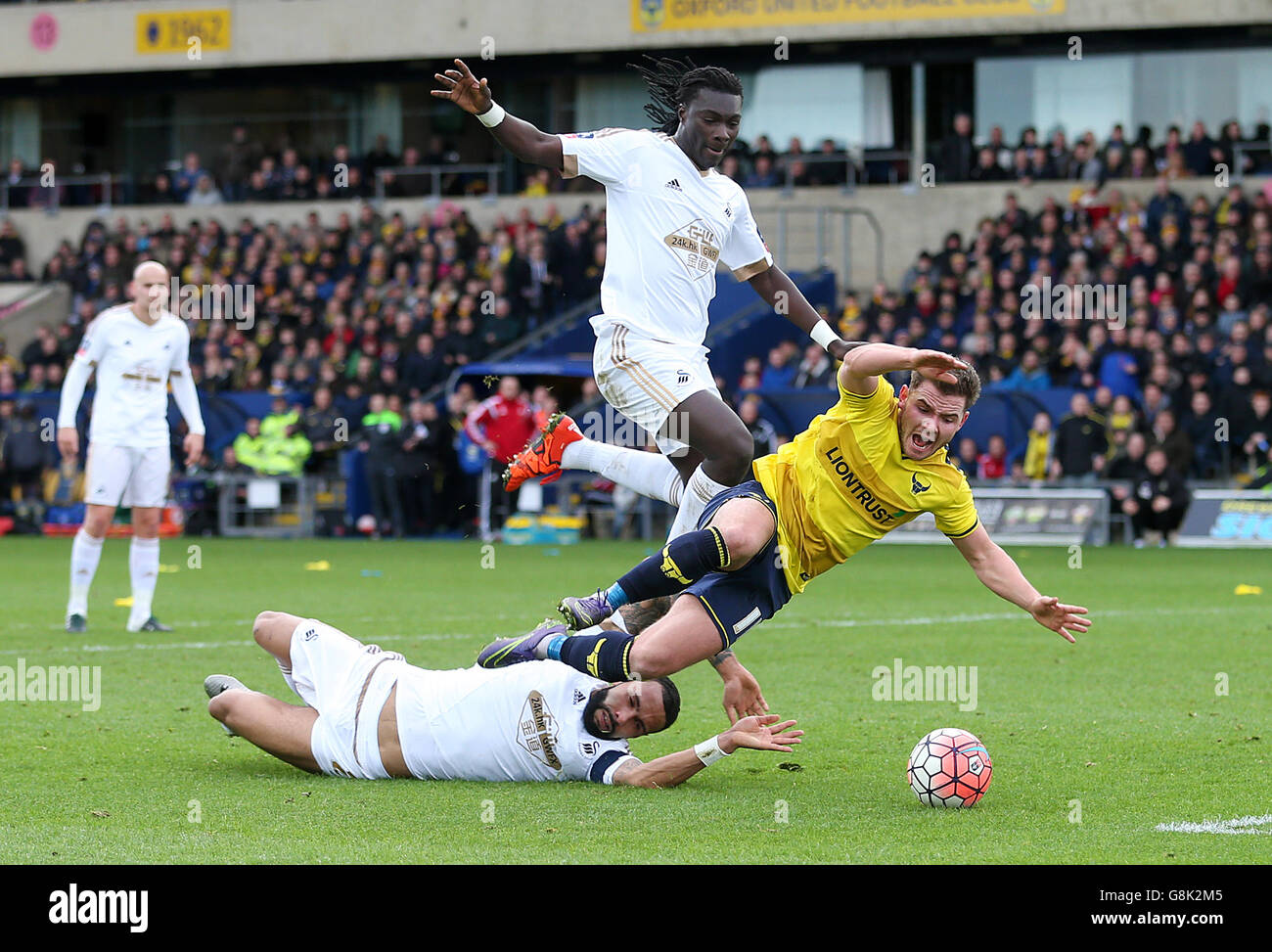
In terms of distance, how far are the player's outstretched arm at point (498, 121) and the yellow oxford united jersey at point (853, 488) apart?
178 centimetres

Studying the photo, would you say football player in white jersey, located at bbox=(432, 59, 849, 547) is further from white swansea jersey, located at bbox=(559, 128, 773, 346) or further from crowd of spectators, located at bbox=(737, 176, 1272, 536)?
crowd of spectators, located at bbox=(737, 176, 1272, 536)

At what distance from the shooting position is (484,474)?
2267 centimetres

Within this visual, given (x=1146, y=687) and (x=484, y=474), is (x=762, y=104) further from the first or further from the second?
(x=1146, y=687)

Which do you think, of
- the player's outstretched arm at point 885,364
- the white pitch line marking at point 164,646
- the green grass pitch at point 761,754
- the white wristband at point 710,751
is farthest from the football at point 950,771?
the white pitch line marking at point 164,646

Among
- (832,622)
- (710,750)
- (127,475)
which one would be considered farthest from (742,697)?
(127,475)

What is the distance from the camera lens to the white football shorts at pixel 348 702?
20.8 feet

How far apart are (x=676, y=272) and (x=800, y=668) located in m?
2.99

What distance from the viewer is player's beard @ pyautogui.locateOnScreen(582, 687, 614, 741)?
239 inches

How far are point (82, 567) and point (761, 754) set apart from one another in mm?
6060

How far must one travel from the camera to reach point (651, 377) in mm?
7668

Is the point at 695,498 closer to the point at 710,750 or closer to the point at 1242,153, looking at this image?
the point at 710,750

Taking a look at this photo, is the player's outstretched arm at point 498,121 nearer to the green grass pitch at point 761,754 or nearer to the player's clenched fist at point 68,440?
the green grass pitch at point 761,754

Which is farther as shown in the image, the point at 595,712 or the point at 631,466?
the point at 631,466

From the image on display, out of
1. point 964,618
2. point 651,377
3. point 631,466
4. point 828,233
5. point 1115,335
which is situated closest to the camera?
point 651,377
